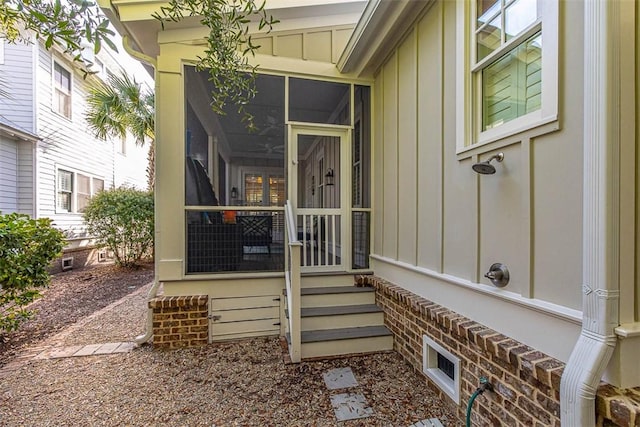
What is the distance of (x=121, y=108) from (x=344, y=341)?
279 inches

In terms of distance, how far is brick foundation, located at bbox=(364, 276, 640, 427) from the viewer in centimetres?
132

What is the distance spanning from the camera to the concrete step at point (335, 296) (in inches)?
144

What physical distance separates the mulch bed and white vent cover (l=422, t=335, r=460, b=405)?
4327 mm

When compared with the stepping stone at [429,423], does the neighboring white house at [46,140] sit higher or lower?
Result: higher

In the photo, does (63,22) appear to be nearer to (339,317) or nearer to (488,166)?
(488,166)

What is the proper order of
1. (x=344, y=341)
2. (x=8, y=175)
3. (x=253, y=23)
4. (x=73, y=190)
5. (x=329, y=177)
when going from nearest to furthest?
(x=344, y=341)
(x=253, y=23)
(x=329, y=177)
(x=8, y=175)
(x=73, y=190)

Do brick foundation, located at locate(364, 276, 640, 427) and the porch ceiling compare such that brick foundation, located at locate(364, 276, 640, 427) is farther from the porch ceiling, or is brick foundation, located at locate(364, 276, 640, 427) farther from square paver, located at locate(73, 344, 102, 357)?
square paver, located at locate(73, 344, 102, 357)

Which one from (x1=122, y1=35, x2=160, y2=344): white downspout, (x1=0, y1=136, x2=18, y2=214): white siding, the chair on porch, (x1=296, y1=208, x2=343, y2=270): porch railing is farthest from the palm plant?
(x1=296, y1=208, x2=343, y2=270): porch railing

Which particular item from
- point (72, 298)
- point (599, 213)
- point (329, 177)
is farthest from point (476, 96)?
point (72, 298)

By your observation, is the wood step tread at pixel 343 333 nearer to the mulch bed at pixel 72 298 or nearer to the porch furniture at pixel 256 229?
the porch furniture at pixel 256 229

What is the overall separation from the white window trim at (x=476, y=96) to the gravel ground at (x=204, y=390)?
84.1 inches

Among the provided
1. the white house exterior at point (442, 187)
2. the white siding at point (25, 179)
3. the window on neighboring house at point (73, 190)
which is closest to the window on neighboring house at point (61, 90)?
the white siding at point (25, 179)

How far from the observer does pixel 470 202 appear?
7.58ft

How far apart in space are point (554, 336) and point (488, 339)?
40 cm
